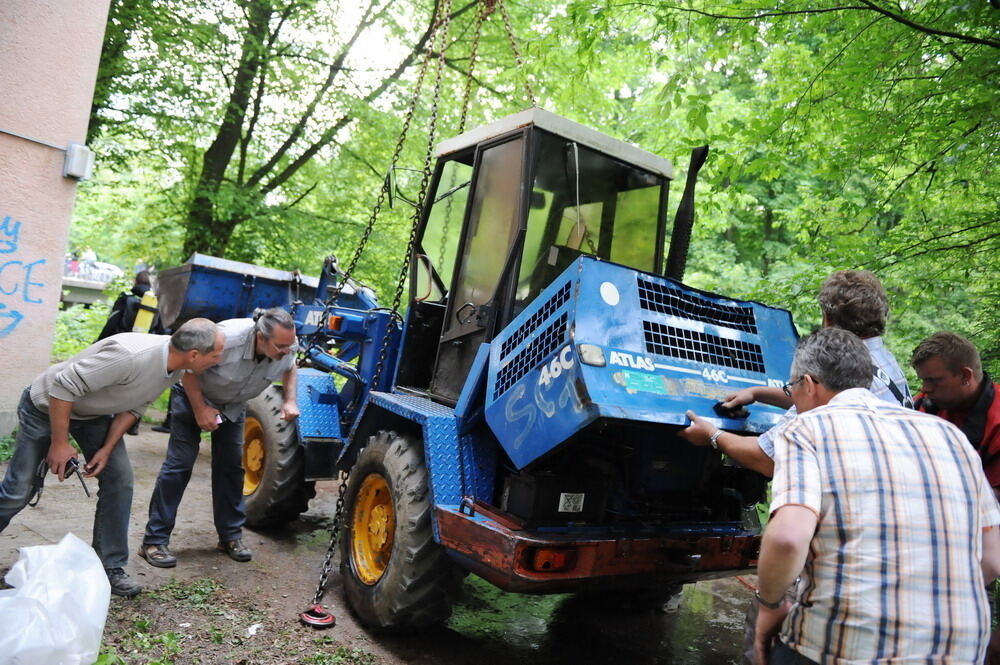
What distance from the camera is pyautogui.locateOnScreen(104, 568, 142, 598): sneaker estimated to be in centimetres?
372

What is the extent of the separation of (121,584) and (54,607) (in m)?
1.24

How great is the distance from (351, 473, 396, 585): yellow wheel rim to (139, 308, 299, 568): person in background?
0.80 meters

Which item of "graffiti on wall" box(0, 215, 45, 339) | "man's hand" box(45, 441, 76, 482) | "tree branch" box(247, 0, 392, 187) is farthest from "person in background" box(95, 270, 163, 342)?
"man's hand" box(45, 441, 76, 482)

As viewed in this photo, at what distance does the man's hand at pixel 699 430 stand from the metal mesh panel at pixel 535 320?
28.5 inches

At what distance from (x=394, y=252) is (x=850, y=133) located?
276 inches

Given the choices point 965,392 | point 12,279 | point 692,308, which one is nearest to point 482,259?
point 692,308

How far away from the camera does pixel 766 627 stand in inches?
81.4

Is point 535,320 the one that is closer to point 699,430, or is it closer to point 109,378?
point 699,430

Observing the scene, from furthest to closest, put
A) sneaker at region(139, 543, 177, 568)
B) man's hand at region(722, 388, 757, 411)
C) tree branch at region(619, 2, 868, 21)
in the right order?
sneaker at region(139, 543, 177, 568), tree branch at region(619, 2, 868, 21), man's hand at region(722, 388, 757, 411)

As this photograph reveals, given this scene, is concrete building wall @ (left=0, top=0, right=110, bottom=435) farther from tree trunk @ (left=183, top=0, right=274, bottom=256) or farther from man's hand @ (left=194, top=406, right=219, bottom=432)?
man's hand @ (left=194, top=406, right=219, bottom=432)

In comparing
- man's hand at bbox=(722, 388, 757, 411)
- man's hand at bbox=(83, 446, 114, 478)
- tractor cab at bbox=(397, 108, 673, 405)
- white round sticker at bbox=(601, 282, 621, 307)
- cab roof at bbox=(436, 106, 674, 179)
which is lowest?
man's hand at bbox=(83, 446, 114, 478)

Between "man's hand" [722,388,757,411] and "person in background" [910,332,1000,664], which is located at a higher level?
"person in background" [910,332,1000,664]

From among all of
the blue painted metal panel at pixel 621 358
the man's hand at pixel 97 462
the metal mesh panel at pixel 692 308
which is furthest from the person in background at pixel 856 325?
the man's hand at pixel 97 462

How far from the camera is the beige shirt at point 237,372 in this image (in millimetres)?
4316
